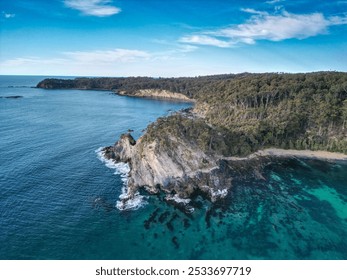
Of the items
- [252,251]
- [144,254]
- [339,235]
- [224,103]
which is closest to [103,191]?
[144,254]

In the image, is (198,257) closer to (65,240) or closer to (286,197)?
(65,240)

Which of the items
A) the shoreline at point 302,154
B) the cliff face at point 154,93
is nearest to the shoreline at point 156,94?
the cliff face at point 154,93

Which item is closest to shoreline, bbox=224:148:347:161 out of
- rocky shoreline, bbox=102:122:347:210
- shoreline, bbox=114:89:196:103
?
rocky shoreline, bbox=102:122:347:210

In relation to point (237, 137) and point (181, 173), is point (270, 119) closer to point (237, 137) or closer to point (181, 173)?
point (237, 137)

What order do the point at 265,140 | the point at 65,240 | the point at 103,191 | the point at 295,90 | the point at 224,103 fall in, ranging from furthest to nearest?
1. the point at 224,103
2. the point at 295,90
3. the point at 265,140
4. the point at 103,191
5. the point at 65,240

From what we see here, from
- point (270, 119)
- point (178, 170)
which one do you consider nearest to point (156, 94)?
point (270, 119)

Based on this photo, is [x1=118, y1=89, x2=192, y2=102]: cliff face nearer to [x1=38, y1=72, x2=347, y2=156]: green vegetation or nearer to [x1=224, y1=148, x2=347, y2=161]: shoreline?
[x1=38, y1=72, x2=347, y2=156]: green vegetation

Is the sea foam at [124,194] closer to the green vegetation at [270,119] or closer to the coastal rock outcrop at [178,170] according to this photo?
the coastal rock outcrop at [178,170]

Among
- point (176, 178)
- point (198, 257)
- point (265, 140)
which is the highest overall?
point (265, 140)
